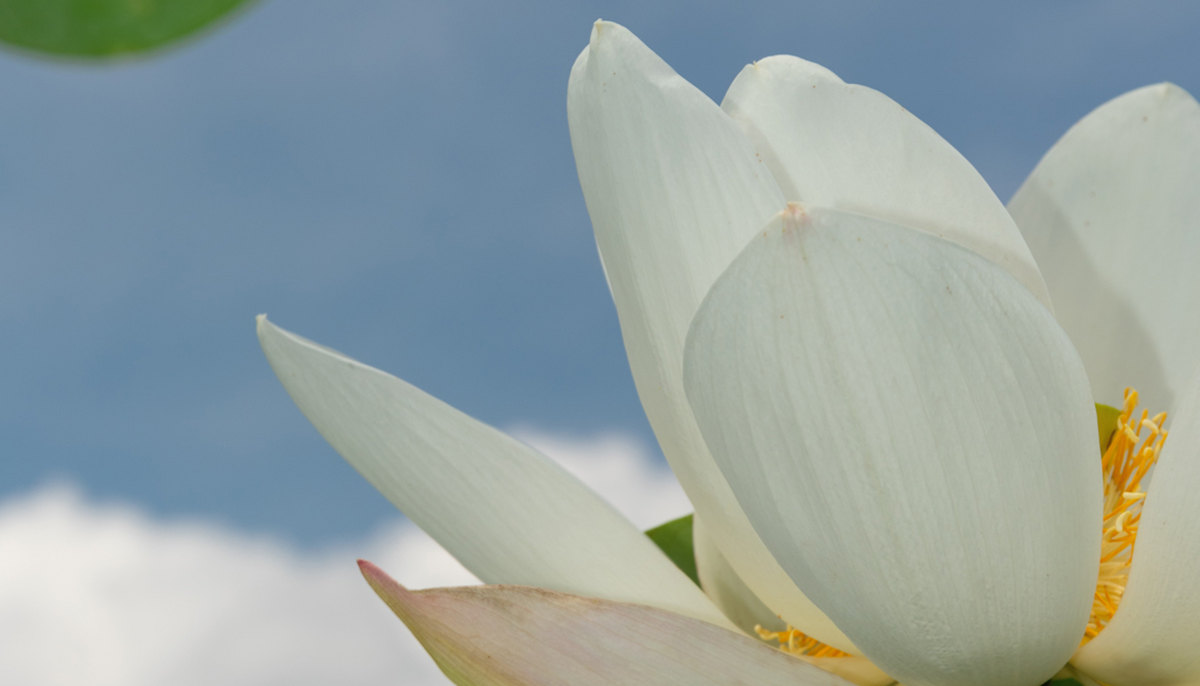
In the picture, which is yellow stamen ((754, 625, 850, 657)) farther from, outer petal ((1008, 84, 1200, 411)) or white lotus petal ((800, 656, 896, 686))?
outer petal ((1008, 84, 1200, 411))

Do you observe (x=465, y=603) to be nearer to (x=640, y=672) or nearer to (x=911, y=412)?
(x=640, y=672)

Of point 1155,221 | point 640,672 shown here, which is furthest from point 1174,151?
point 640,672

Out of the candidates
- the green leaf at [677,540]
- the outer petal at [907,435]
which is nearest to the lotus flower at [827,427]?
the outer petal at [907,435]

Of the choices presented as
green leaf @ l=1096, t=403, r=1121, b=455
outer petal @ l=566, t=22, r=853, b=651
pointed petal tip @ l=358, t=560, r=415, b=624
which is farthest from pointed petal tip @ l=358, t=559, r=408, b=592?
green leaf @ l=1096, t=403, r=1121, b=455

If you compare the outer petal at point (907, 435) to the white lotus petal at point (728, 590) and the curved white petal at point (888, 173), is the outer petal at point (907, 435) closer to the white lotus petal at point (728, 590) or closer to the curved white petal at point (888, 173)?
the curved white petal at point (888, 173)

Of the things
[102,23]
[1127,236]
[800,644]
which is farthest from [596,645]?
[1127,236]

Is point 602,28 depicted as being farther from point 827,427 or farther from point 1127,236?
point 1127,236
